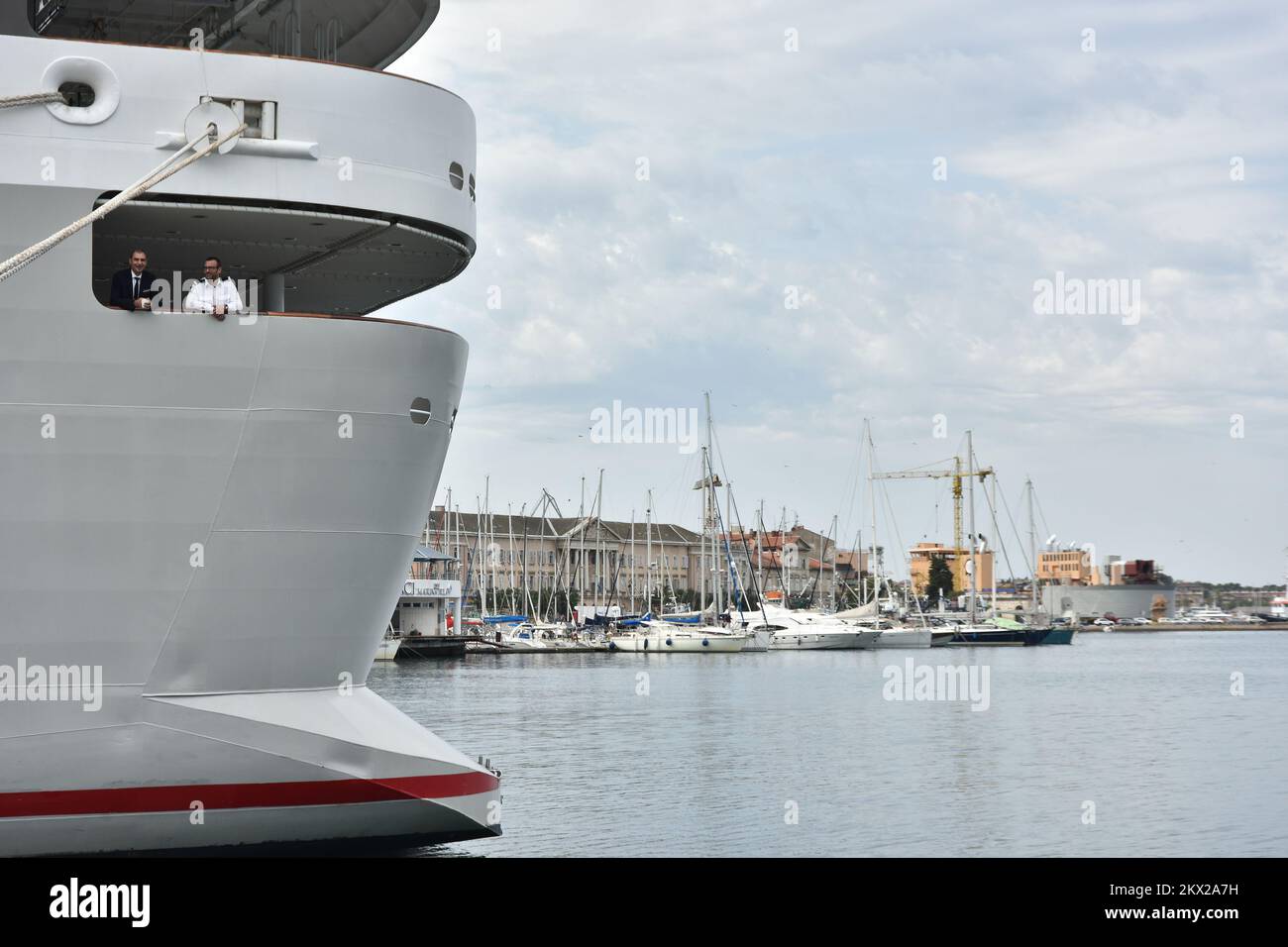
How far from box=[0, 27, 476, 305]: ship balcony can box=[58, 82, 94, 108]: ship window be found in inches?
0.7

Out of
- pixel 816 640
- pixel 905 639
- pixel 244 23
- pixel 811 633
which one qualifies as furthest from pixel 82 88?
pixel 905 639

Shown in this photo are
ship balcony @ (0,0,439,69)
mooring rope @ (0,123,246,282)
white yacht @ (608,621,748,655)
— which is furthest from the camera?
white yacht @ (608,621,748,655)

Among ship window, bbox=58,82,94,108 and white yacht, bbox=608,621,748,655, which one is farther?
white yacht, bbox=608,621,748,655

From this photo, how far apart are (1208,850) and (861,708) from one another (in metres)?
25.8

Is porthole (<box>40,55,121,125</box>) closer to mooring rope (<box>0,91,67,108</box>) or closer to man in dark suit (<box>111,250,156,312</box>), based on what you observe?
mooring rope (<box>0,91,67,108</box>)

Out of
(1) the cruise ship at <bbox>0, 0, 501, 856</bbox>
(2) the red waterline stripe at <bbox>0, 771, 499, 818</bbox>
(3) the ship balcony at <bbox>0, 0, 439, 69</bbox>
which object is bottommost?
(2) the red waterline stripe at <bbox>0, 771, 499, 818</bbox>

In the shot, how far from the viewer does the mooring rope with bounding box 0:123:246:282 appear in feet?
36.6

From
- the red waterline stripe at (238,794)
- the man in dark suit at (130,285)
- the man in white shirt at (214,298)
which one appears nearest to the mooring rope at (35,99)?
the man in dark suit at (130,285)

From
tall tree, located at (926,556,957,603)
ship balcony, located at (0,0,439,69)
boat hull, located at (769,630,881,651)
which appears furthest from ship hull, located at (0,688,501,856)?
tall tree, located at (926,556,957,603)

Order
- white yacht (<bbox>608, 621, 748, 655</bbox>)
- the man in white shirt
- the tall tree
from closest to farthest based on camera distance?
the man in white shirt, white yacht (<bbox>608, 621, 748, 655</bbox>), the tall tree

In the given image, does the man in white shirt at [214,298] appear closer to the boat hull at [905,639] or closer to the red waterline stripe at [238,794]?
the red waterline stripe at [238,794]

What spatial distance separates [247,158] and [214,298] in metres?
1.25

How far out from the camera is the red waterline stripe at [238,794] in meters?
11.8

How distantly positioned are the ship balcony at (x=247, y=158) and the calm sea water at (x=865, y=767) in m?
6.57
